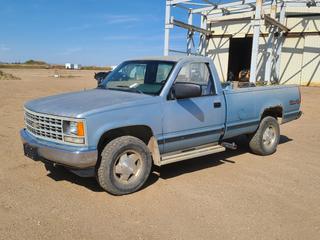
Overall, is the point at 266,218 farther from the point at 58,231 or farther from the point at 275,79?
the point at 275,79

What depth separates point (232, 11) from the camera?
75.0 feet

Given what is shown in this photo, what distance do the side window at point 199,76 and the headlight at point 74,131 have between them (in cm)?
213

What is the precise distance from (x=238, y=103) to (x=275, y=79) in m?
15.8

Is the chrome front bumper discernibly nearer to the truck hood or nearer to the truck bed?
the truck hood

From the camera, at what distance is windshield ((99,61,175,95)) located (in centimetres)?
562

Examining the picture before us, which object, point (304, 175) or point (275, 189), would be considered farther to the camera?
point (304, 175)

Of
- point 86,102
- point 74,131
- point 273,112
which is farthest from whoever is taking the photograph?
point 273,112

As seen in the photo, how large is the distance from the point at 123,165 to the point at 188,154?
1.20m

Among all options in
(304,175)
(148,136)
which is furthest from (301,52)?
(148,136)

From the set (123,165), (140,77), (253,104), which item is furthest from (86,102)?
(253,104)

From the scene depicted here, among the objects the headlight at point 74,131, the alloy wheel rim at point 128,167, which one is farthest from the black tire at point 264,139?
the headlight at point 74,131

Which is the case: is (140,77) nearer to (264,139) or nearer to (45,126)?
(45,126)

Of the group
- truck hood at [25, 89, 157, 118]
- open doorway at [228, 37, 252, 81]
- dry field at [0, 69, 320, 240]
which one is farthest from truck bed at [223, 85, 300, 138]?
open doorway at [228, 37, 252, 81]

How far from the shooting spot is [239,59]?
28219 mm
